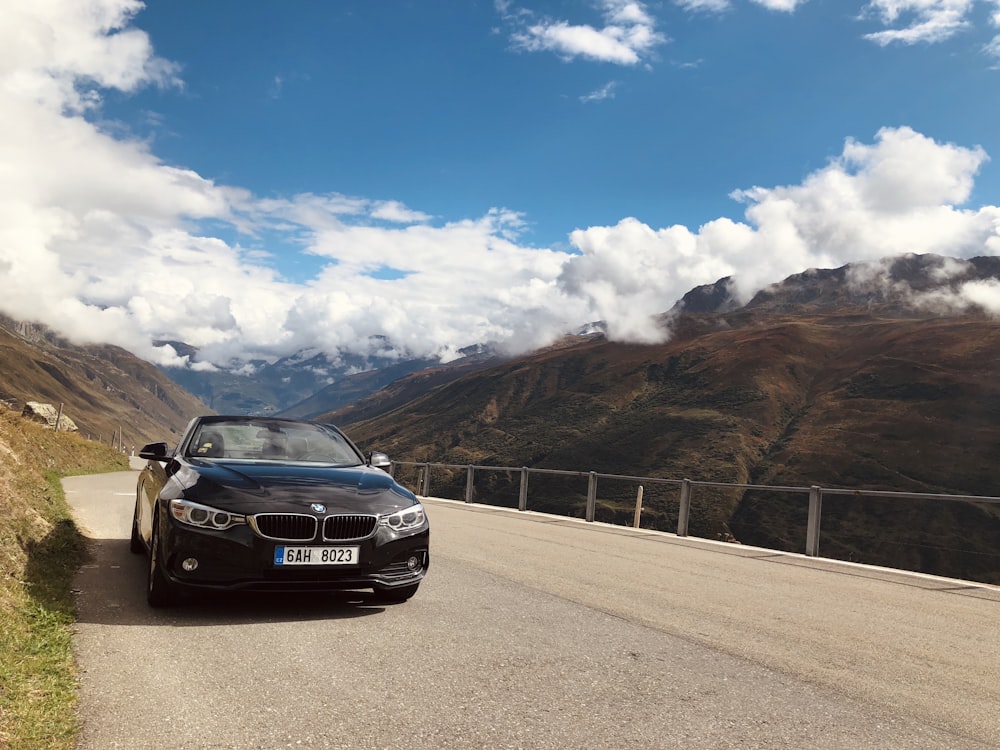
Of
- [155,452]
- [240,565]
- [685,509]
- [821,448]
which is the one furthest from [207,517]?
[821,448]

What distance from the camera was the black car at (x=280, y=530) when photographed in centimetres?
521

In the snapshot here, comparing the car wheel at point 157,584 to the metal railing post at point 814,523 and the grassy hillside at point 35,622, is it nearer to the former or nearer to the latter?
the grassy hillside at point 35,622

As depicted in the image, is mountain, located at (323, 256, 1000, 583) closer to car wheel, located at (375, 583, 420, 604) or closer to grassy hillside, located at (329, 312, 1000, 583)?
grassy hillside, located at (329, 312, 1000, 583)

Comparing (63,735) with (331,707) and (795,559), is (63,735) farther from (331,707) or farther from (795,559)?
(795,559)

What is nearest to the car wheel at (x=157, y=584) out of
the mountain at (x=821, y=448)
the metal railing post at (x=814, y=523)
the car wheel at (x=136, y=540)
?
the car wheel at (x=136, y=540)

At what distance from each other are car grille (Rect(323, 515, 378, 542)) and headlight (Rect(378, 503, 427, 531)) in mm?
89

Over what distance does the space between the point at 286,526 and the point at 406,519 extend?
908 mm

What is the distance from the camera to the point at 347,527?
17.9 ft

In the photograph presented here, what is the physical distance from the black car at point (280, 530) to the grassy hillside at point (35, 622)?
77cm

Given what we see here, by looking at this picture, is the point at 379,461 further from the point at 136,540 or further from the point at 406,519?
the point at 136,540

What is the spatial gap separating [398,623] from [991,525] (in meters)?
128

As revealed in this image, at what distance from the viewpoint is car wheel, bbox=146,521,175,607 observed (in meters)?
5.55

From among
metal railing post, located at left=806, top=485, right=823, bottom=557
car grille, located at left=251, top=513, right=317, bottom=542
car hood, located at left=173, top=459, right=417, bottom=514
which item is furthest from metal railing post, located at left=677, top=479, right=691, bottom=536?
car grille, located at left=251, top=513, right=317, bottom=542

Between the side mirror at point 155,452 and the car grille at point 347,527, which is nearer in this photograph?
the car grille at point 347,527
